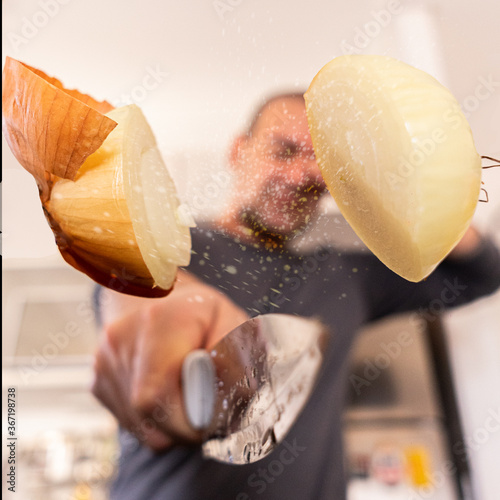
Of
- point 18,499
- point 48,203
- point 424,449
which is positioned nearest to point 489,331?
point 48,203

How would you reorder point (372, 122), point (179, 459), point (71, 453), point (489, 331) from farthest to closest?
point (71, 453) → point (179, 459) → point (489, 331) → point (372, 122)

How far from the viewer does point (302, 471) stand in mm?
343

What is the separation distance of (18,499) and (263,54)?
0.85 meters

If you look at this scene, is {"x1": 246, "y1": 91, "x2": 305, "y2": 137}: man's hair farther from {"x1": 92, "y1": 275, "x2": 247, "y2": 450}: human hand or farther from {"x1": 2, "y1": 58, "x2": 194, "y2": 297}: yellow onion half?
{"x1": 92, "y1": 275, "x2": 247, "y2": 450}: human hand

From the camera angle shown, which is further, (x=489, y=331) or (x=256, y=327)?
(x=489, y=331)

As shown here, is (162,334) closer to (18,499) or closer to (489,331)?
(489,331)

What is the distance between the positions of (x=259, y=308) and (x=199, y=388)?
0.54ft
